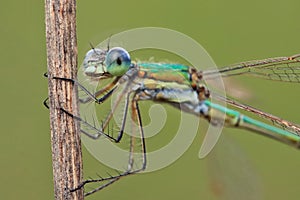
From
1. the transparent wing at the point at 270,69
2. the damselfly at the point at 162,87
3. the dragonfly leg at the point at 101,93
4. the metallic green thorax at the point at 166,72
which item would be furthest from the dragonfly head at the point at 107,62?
the transparent wing at the point at 270,69

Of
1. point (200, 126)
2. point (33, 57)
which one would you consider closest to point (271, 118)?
point (200, 126)

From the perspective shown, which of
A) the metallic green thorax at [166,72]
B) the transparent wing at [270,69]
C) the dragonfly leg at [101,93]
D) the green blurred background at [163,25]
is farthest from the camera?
the green blurred background at [163,25]

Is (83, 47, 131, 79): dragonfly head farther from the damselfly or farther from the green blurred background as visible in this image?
the green blurred background

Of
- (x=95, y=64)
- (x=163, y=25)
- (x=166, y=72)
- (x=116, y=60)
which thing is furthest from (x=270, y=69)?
(x=163, y=25)

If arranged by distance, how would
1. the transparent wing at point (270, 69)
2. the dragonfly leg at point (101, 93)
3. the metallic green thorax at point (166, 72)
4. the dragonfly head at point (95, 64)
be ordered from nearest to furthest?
1. the dragonfly leg at point (101, 93)
2. the dragonfly head at point (95, 64)
3. the metallic green thorax at point (166, 72)
4. the transparent wing at point (270, 69)

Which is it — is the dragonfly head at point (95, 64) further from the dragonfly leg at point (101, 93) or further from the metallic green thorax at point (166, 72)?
the metallic green thorax at point (166, 72)

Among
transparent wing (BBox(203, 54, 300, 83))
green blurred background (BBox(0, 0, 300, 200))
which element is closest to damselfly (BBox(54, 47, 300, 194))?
transparent wing (BBox(203, 54, 300, 83))
